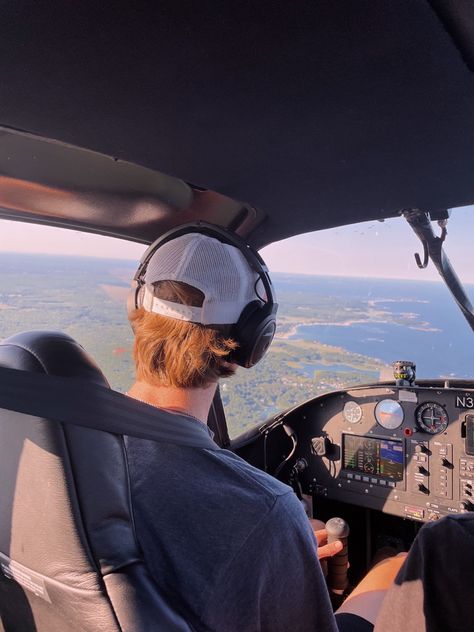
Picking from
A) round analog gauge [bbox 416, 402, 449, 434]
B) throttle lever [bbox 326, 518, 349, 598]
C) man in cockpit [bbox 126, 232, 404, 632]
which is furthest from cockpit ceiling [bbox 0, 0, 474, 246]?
throttle lever [bbox 326, 518, 349, 598]

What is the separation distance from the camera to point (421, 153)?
4.54 ft

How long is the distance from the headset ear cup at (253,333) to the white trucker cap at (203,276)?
0.02m

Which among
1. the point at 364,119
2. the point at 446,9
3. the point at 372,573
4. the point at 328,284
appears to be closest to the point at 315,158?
the point at 364,119

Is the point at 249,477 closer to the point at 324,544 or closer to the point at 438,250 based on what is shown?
the point at 438,250

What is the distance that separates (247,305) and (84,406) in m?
0.51

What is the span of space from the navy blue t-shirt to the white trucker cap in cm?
33

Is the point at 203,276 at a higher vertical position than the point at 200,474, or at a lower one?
higher

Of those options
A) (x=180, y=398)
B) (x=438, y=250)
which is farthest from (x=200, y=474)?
(x=438, y=250)

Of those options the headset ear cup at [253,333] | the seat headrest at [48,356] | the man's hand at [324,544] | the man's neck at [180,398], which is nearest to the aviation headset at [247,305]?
the headset ear cup at [253,333]

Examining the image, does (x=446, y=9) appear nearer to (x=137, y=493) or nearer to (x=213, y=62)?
(x=213, y=62)

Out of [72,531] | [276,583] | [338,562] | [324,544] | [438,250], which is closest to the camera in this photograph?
[72,531]

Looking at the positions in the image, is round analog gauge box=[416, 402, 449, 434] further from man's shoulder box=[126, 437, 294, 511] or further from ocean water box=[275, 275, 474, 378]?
man's shoulder box=[126, 437, 294, 511]

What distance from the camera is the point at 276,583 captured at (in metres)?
0.85

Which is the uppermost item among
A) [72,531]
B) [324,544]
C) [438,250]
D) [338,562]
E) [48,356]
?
[438,250]
